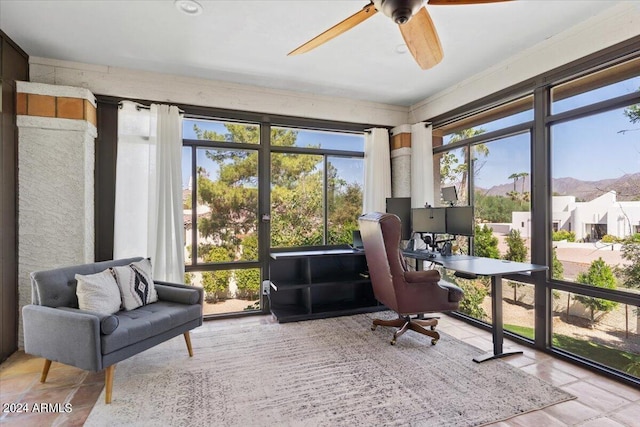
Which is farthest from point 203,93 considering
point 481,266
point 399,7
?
point 481,266

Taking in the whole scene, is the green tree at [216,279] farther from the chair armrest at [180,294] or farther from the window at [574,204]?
the window at [574,204]

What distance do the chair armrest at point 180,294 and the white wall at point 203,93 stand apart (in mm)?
2016

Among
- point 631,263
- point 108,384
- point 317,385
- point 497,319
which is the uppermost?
point 631,263

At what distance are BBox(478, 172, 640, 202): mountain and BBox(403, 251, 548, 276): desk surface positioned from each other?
2.21ft

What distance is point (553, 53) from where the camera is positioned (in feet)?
9.09

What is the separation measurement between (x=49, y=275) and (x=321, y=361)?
2.15 meters

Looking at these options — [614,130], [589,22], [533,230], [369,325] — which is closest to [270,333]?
[369,325]

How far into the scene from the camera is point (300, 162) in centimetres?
421

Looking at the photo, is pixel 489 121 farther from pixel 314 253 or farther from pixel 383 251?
pixel 314 253

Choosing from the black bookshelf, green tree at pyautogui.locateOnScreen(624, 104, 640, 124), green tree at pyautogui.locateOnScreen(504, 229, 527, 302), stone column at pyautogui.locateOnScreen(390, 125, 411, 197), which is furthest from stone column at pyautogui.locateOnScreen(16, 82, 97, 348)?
green tree at pyautogui.locateOnScreen(624, 104, 640, 124)

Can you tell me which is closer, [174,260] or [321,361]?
[321,361]

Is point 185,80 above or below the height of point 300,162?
above

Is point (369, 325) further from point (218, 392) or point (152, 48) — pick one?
point (152, 48)

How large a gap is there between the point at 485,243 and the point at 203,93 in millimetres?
3577
